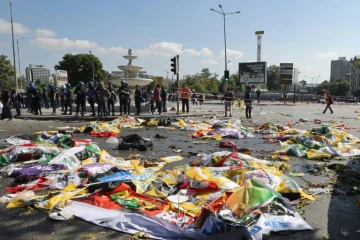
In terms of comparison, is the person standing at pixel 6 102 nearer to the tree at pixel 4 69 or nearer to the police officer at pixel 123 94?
the police officer at pixel 123 94

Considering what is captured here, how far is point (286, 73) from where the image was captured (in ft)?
164

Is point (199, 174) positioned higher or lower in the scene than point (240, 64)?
lower

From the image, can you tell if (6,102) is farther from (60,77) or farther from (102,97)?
(60,77)

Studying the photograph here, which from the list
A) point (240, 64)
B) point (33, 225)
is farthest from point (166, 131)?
point (240, 64)

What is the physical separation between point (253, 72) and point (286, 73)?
5056mm

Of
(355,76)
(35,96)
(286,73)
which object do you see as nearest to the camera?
(35,96)

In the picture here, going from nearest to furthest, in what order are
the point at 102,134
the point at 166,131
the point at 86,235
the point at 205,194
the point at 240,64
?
1. the point at 86,235
2. the point at 205,194
3. the point at 102,134
4. the point at 166,131
5. the point at 240,64

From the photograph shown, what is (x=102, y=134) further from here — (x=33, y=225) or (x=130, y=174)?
(x=33, y=225)

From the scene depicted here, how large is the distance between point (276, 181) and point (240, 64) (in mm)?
48670

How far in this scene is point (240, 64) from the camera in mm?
51719

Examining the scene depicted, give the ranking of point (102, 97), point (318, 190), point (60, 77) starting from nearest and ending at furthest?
1. point (318, 190)
2. point (102, 97)
3. point (60, 77)

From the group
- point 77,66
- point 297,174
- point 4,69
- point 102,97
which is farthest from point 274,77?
point 297,174

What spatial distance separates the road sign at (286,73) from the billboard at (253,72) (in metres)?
2.58

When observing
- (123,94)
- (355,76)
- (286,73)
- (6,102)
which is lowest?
(6,102)
